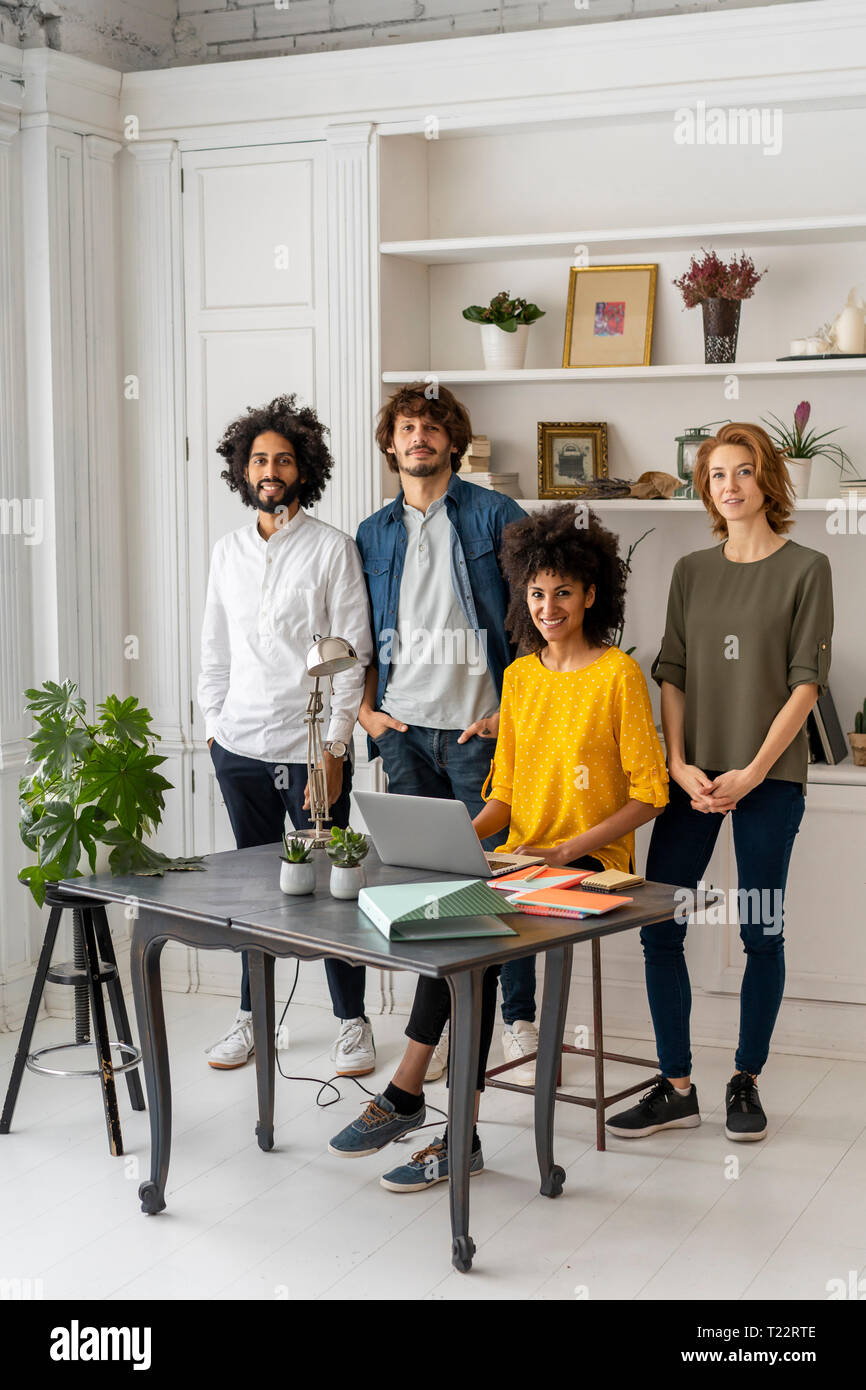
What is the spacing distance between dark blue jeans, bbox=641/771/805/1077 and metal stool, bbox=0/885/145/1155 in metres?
1.28

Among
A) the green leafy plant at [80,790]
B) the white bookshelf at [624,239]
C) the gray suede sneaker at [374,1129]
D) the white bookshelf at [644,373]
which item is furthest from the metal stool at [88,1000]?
the white bookshelf at [624,239]

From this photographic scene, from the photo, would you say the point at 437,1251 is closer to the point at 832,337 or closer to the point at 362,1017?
the point at 362,1017

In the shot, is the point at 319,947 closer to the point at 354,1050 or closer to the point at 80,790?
the point at 80,790

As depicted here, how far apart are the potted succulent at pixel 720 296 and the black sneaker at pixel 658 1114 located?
201cm

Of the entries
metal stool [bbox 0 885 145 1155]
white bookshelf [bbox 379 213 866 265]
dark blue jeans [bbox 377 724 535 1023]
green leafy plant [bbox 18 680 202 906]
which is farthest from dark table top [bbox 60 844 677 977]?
white bookshelf [bbox 379 213 866 265]

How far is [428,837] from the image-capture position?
291cm

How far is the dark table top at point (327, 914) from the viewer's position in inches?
100

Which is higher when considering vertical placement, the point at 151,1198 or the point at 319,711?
the point at 319,711

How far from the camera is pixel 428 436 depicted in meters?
3.74

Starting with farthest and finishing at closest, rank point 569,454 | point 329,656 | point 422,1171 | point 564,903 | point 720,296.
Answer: point 569,454 < point 720,296 < point 422,1171 < point 329,656 < point 564,903

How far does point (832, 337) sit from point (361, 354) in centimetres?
136

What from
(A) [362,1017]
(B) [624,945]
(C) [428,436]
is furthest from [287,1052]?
(C) [428,436]

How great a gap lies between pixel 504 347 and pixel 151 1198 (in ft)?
8.52

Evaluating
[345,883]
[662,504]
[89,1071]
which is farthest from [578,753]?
[89,1071]
